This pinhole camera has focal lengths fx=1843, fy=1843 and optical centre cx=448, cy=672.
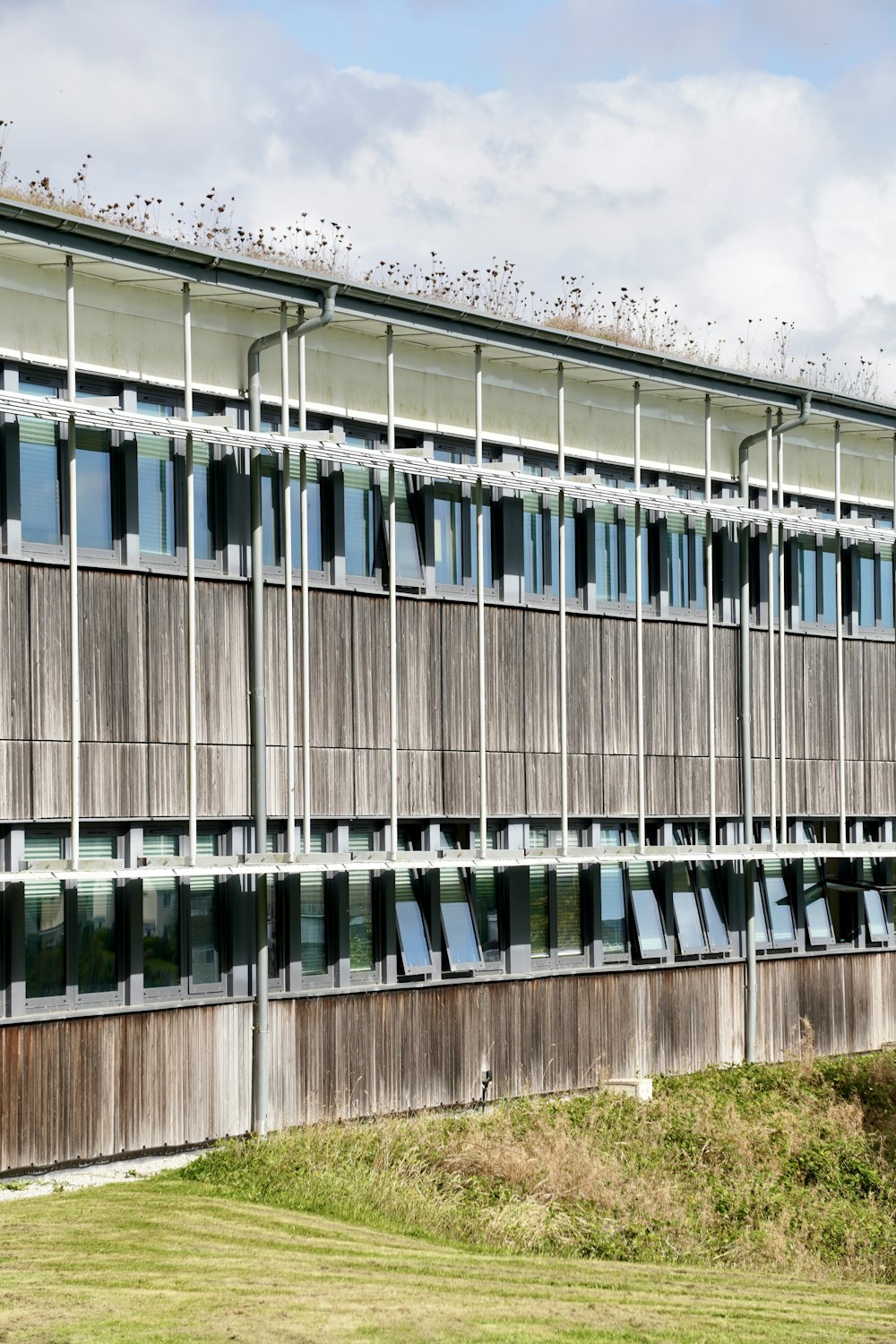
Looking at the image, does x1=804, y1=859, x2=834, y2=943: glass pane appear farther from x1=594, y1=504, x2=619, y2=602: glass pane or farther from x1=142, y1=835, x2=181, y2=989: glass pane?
x1=142, y1=835, x2=181, y2=989: glass pane

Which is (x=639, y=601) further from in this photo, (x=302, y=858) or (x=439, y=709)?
(x=302, y=858)

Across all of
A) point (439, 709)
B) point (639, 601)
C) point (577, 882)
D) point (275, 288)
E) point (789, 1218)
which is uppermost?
point (275, 288)

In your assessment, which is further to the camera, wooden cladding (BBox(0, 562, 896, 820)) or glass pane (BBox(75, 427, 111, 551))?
glass pane (BBox(75, 427, 111, 551))

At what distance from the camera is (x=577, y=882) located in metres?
22.7

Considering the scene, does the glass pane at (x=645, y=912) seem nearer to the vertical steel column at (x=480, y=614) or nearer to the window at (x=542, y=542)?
the vertical steel column at (x=480, y=614)

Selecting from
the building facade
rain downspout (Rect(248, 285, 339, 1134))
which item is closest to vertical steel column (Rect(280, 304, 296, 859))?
the building facade

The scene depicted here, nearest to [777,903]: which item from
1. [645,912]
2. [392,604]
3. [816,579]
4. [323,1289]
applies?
[645,912]

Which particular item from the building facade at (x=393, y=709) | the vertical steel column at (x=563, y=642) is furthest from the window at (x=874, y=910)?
the vertical steel column at (x=563, y=642)

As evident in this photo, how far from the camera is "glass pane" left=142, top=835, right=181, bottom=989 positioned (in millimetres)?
18250

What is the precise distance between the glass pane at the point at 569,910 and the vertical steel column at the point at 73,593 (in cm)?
692

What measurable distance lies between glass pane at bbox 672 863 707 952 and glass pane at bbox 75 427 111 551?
9.40 meters

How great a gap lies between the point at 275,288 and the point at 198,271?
0.92 metres

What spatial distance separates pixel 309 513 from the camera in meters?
20.0

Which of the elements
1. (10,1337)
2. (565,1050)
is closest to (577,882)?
(565,1050)
